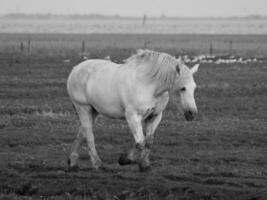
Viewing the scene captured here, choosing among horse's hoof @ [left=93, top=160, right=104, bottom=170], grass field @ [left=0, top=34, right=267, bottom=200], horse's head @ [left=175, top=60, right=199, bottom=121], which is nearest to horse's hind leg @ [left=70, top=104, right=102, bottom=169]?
horse's hoof @ [left=93, top=160, right=104, bottom=170]

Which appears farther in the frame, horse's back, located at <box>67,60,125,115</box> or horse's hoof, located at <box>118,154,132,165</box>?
horse's back, located at <box>67,60,125,115</box>

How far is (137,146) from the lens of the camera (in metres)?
12.8

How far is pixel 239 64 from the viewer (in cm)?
4041

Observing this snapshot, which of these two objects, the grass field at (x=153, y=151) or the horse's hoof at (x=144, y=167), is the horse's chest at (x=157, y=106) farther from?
the horse's hoof at (x=144, y=167)

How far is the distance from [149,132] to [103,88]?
100 centimetres

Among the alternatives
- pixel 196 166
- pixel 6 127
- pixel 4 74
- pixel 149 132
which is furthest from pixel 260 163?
pixel 4 74

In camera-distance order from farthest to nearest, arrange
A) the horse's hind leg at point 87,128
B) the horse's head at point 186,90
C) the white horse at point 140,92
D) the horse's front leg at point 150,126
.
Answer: the horse's hind leg at point 87,128
the horse's front leg at point 150,126
the white horse at point 140,92
the horse's head at point 186,90

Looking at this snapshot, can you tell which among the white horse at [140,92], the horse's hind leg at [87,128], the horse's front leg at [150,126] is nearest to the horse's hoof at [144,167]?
the white horse at [140,92]

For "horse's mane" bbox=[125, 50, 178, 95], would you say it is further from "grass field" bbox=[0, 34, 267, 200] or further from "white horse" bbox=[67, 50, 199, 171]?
"grass field" bbox=[0, 34, 267, 200]

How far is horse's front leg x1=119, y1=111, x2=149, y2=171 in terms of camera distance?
12734 mm

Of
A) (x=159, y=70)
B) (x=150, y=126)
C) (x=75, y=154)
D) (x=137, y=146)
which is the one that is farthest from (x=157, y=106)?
(x=75, y=154)

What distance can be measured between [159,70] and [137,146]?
118 centimetres

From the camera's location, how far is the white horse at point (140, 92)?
12.7 metres

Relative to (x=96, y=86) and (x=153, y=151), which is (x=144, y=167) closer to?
(x=96, y=86)
